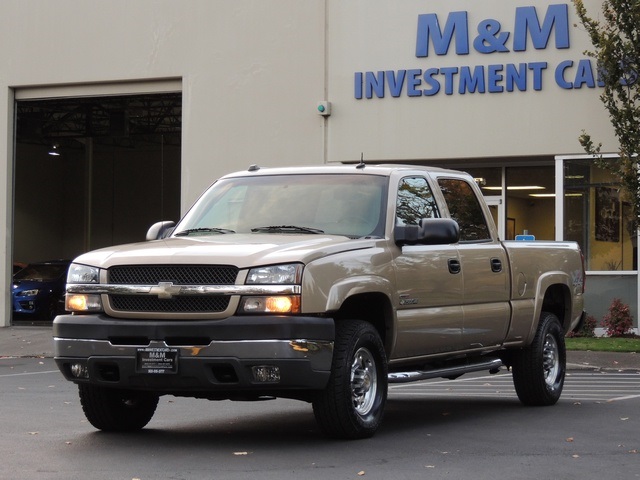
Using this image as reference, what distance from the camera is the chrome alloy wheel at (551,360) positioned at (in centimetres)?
1229

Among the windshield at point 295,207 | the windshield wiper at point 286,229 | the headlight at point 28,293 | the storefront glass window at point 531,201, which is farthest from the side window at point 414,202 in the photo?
the headlight at point 28,293

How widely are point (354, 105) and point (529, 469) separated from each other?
59.5 ft

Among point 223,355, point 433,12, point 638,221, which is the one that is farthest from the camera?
point 433,12

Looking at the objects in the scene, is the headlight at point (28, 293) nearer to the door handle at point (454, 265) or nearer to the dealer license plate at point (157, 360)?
the door handle at point (454, 265)

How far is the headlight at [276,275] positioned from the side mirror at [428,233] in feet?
4.55

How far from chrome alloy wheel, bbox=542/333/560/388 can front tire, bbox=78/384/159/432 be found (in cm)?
410

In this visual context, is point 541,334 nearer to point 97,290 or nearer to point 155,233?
point 155,233

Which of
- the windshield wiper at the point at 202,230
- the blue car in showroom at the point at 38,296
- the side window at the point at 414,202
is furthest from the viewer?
the blue car in showroom at the point at 38,296

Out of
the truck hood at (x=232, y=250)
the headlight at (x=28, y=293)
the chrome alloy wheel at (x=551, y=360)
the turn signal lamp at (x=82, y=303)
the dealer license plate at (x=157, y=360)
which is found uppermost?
the truck hood at (x=232, y=250)

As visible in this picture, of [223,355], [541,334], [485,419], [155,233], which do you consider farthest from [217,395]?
[541,334]

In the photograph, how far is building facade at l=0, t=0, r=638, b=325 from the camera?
2400 cm

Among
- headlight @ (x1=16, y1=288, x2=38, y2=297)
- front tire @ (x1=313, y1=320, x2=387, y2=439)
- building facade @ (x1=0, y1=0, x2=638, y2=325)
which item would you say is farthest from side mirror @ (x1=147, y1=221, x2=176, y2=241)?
headlight @ (x1=16, y1=288, x2=38, y2=297)

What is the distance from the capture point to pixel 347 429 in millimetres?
8953

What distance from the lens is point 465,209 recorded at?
11.3 m
